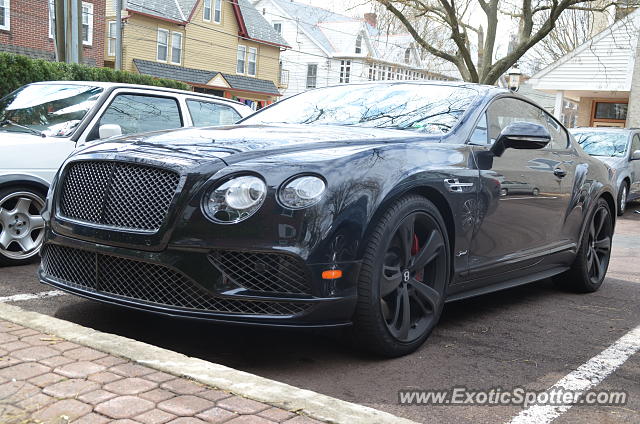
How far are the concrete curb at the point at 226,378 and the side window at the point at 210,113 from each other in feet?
12.2

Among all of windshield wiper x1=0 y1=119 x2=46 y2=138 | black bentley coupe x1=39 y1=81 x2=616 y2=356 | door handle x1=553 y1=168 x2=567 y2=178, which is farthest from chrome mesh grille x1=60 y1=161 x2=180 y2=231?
door handle x1=553 y1=168 x2=567 y2=178

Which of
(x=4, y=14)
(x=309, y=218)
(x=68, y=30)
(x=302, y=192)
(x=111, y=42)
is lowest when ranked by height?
(x=309, y=218)

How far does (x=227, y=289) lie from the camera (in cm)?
334

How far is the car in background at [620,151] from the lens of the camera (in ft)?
45.8

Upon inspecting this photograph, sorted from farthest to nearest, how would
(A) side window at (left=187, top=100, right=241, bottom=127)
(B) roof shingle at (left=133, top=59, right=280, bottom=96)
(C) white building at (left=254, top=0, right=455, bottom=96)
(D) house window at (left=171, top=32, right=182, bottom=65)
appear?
(C) white building at (left=254, top=0, right=455, bottom=96), (D) house window at (left=171, top=32, right=182, bottom=65), (B) roof shingle at (left=133, top=59, right=280, bottom=96), (A) side window at (left=187, top=100, right=241, bottom=127)

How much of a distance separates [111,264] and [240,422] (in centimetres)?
141

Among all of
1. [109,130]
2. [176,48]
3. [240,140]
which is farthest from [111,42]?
[240,140]

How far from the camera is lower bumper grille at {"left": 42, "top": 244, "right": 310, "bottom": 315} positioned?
337 cm

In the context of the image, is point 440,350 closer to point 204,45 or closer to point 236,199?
point 236,199

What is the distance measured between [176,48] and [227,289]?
38.4 metres

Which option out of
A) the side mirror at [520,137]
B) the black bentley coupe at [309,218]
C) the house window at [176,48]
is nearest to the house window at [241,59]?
the house window at [176,48]

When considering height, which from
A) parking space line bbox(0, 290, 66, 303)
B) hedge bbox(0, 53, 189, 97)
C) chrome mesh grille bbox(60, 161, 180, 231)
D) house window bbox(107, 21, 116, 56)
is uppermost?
house window bbox(107, 21, 116, 56)

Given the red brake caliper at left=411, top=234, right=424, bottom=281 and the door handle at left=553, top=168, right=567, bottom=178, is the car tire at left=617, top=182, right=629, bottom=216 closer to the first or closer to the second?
the door handle at left=553, top=168, right=567, bottom=178

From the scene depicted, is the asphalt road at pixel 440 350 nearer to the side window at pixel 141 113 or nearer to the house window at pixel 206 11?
the side window at pixel 141 113
